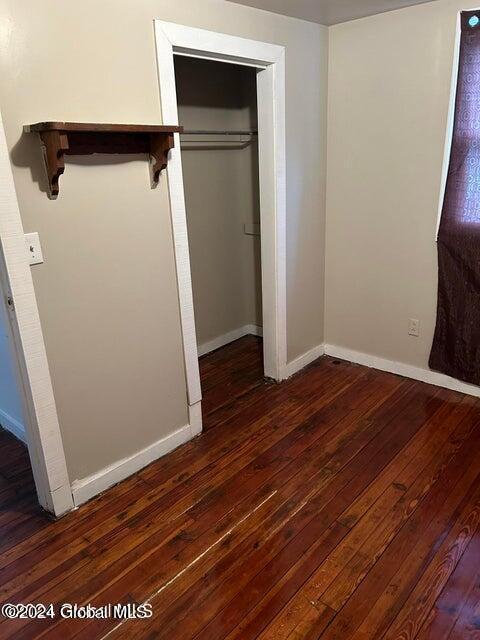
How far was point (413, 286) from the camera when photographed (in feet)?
9.91

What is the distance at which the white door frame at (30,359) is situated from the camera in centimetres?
171

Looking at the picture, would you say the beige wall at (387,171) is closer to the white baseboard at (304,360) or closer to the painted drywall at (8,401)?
the white baseboard at (304,360)

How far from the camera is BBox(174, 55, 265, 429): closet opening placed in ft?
10.8

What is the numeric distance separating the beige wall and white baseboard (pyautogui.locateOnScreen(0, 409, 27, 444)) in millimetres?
2216

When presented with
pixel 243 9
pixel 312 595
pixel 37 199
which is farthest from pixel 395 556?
pixel 243 9

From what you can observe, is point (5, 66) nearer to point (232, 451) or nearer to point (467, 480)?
point (232, 451)

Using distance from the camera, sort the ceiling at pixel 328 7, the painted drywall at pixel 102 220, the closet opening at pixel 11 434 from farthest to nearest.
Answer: the ceiling at pixel 328 7 → the closet opening at pixel 11 434 → the painted drywall at pixel 102 220

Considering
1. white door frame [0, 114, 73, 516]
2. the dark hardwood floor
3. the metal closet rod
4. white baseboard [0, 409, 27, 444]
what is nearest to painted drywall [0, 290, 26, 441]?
white baseboard [0, 409, 27, 444]

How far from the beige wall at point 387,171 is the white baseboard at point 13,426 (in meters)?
2.22

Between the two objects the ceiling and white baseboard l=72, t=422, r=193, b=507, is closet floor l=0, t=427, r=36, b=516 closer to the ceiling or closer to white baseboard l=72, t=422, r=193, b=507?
white baseboard l=72, t=422, r=193, b=507

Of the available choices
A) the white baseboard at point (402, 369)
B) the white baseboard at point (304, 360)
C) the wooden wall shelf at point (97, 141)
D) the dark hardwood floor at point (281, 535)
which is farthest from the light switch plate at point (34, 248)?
the white baseboard at point (402, 369)

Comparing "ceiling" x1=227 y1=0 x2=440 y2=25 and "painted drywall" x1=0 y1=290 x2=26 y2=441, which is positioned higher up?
"ceiling" x1=227 y1=0 x2=440 y2=25

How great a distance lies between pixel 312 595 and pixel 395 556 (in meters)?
0.38

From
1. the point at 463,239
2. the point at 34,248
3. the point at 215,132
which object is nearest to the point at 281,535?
the point at 34,248
